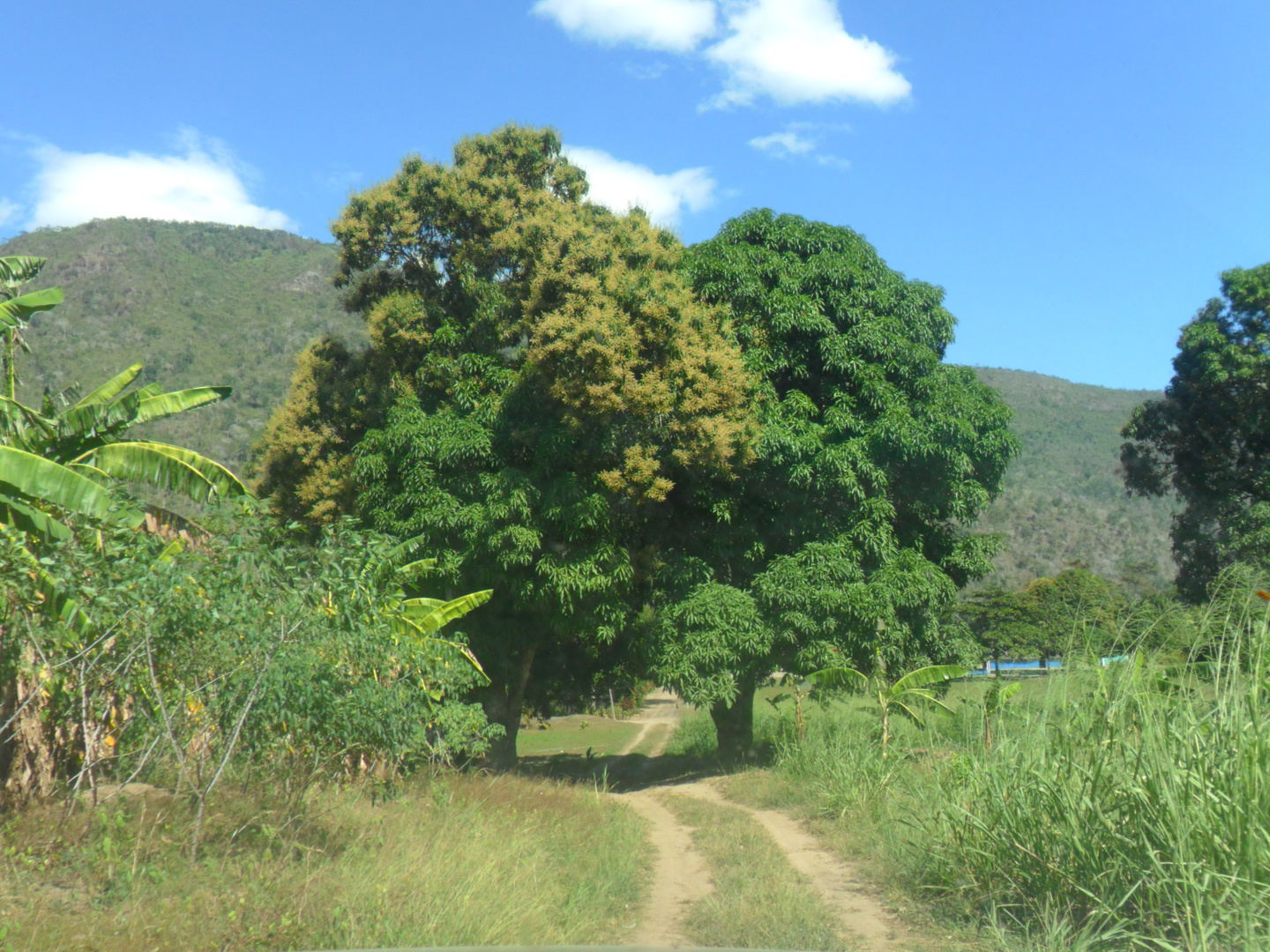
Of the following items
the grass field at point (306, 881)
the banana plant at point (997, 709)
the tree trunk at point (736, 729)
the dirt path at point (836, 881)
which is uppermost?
the banana plant at point (997, 709)

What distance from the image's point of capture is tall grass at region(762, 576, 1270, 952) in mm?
4867

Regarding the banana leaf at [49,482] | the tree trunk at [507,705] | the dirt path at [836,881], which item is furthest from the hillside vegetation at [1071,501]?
the banana leaf at [49,482]

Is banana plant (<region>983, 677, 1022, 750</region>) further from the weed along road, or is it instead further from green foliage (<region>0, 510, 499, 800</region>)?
green foliage (<region>0, 510, 499, 800</region>)

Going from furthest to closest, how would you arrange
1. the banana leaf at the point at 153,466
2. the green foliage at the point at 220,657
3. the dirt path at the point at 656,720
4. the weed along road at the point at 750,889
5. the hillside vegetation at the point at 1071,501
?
the hillside vegetation at the point at 1071,501 → the dirt path at the point at 656,720 → the banana leaf at the point at 153,466 → the weed along road at the point at 750,889 → the green foliage at the point at 220,657

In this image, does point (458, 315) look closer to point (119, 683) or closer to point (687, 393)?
point (687, 393)

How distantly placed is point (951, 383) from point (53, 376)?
4969cm

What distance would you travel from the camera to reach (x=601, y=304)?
14.2m

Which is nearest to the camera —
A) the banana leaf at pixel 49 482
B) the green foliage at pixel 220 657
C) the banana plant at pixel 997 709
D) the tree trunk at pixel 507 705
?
the green foliage at pixel 220 657

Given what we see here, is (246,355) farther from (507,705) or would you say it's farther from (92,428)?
(92,428)

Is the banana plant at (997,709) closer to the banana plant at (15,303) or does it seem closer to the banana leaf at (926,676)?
the banana leaf at (926,676)

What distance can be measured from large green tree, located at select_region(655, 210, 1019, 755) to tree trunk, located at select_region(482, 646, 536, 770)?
11.1ft

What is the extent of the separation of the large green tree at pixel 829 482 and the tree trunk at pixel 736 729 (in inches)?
1.0

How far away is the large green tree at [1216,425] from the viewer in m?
25.3

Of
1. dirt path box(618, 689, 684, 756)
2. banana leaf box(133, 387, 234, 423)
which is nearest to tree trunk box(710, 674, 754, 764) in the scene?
dirt path box(618, 689, 684, 756)
